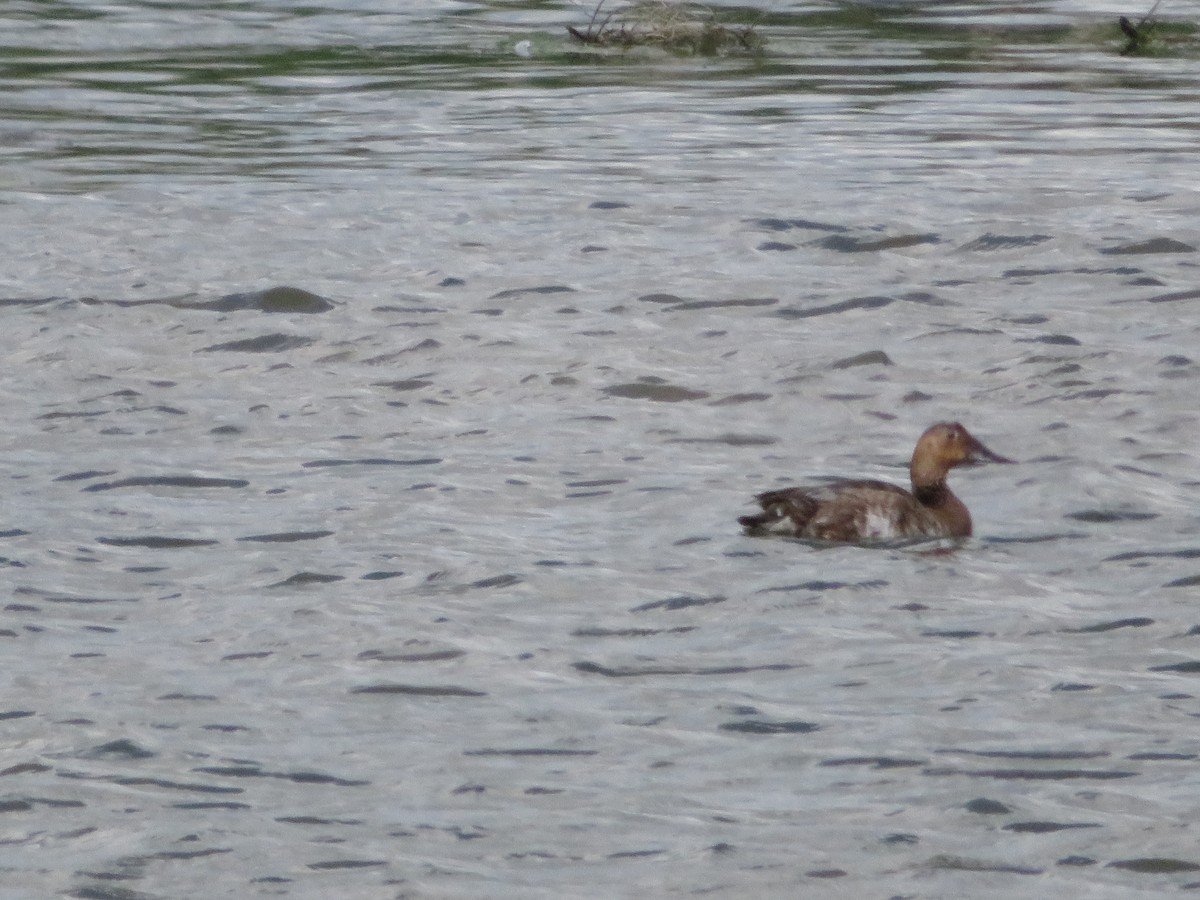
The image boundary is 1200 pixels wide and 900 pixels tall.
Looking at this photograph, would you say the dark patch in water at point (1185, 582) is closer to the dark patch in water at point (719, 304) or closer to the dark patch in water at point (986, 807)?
the dark patch in water at point (986, 807)

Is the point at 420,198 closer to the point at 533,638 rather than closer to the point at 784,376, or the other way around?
the point at 784,376

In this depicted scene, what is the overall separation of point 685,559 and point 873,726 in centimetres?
208

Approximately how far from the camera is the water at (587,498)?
282 inches

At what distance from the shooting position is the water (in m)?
7.16

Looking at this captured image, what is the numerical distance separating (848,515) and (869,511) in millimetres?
114

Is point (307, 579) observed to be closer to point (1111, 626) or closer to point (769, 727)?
point (769, 727)

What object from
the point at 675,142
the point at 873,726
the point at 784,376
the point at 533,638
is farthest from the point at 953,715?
the point at 675,142

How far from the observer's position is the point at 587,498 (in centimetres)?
1080

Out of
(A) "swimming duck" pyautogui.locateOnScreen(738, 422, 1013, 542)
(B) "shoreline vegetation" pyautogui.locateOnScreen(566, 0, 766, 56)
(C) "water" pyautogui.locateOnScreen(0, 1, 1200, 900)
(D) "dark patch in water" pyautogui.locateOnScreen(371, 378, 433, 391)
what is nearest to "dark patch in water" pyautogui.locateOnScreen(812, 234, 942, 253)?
(C) "water" pyautogui.locateOnScreen(0, 1, 1200, 900)

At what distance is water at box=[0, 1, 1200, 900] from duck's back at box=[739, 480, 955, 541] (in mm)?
108

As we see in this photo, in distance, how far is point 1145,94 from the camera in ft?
76.2

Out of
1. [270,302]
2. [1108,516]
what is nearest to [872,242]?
[270,302]

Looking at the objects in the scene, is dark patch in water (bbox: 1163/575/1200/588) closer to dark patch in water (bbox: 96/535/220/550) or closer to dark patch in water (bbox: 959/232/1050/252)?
dark patch in water (bbox: 96/535/220/550)

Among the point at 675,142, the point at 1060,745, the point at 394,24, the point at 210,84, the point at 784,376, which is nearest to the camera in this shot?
the point at 1060,745
